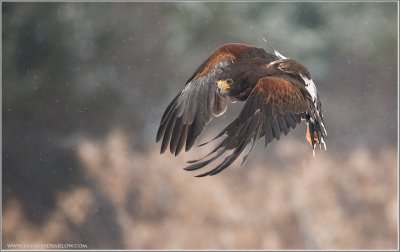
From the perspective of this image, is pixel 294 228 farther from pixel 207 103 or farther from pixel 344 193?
pixel 207 103

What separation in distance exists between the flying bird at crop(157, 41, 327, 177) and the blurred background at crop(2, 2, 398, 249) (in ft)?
5.29

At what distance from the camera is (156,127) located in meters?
5.10

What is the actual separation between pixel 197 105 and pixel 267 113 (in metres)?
0.66

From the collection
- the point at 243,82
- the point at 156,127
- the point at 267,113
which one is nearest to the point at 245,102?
the point at 267,113

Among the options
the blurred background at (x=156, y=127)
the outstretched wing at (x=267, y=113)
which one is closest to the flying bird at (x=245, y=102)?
the outstretched wing at (x=267, y=113)

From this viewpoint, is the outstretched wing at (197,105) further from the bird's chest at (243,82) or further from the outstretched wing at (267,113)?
the outstretched wing at (267,113)

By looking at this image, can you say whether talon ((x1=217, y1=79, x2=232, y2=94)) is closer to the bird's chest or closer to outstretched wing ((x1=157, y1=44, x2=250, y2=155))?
the bird's chest

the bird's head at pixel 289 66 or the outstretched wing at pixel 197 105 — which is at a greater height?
the bird's head at pixel 289 66

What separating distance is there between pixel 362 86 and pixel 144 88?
1.77m

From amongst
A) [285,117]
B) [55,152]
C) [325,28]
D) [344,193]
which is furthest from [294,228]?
[285,117]

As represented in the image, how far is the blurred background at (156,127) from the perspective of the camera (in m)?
5.04

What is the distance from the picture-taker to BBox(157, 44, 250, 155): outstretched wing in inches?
129

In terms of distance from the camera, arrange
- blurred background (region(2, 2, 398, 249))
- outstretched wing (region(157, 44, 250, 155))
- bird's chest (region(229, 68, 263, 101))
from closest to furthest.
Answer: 1. bird's chest (region(229, 68, 263, 101))
2. outstretched wing (region(157, 44, 250, 155))
3. blurred background (region(2, 2, 398, 249))

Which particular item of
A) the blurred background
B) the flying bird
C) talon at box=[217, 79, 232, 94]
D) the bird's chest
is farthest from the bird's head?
the blurred background
